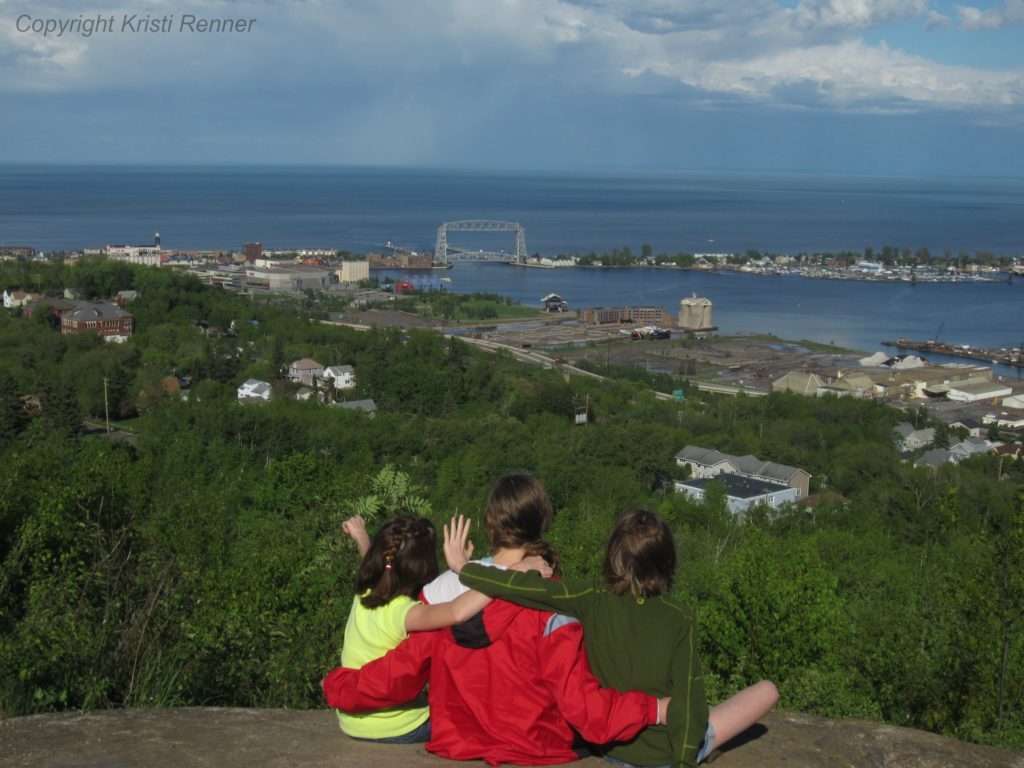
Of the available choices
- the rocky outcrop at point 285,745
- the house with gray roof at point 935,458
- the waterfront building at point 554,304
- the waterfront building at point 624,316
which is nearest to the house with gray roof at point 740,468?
the house with gray roof at point 935,458

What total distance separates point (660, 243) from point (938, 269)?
1742cm

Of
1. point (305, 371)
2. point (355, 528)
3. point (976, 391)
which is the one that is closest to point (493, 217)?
point (976, 391)

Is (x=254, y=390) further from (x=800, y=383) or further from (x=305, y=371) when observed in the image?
(x=800, y=383)

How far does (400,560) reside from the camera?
1.93 meters

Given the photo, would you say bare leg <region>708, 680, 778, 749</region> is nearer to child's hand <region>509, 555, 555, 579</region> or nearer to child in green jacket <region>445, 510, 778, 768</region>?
child in green jacket <region>445, 510, 778, 768</region>

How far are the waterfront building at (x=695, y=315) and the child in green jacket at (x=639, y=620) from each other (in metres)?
31.9

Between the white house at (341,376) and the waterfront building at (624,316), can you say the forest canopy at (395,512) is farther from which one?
the waterfront building at (624,316)

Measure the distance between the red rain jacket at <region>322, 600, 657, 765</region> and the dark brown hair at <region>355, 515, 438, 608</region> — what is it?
98mm

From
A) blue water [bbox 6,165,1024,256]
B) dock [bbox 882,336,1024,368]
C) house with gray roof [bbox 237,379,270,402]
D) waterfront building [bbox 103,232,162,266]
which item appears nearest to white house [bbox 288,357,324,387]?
house with gray roof [bbox 237,379,270,402]

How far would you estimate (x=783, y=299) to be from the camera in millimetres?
41375

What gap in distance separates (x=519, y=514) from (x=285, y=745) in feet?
2.37

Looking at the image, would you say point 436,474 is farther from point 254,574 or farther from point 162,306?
point 162,306

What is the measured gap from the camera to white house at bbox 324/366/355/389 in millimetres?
21578

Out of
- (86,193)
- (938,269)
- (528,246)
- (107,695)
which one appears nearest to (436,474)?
(107,695)
